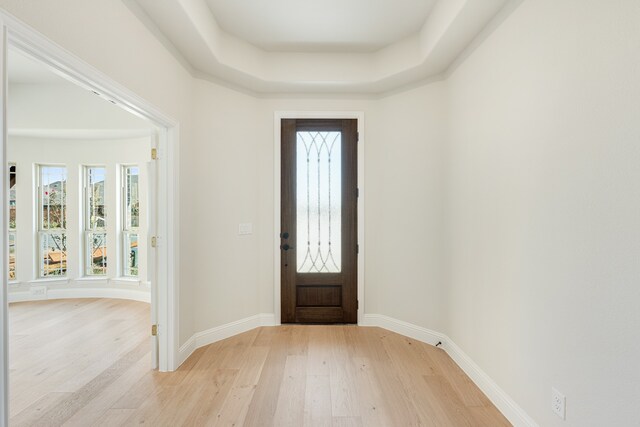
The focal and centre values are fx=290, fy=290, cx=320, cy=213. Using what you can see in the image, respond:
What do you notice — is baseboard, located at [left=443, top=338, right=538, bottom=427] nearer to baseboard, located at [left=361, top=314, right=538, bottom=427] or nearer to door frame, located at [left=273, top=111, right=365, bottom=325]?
baseboard, located at [left=361, top=314, right=538, bottom=427]

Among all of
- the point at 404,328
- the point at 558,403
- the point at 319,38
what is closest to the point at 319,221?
the point at 404,328

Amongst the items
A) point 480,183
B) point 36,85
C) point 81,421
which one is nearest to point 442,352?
point 480,183

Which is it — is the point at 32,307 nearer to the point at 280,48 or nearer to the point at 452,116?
the point at 280,48

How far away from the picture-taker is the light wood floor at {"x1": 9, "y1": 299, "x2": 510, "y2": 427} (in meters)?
1.90

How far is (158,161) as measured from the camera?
2.48m

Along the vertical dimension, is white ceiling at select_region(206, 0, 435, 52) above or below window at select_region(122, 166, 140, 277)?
above

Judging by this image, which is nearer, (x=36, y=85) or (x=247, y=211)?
(x=247, y=211)

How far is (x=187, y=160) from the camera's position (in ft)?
8.91

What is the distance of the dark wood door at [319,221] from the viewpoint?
3416 mm

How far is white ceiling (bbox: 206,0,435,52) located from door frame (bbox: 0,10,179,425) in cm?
112

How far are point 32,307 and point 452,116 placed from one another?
596 centimetres

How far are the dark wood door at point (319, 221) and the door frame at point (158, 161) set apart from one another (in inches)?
49.5

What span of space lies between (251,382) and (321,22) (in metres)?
3.14

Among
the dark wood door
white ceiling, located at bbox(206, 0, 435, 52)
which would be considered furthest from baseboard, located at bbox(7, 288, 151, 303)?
white ceiling, located at bbox(206, 0, 435, 52)
